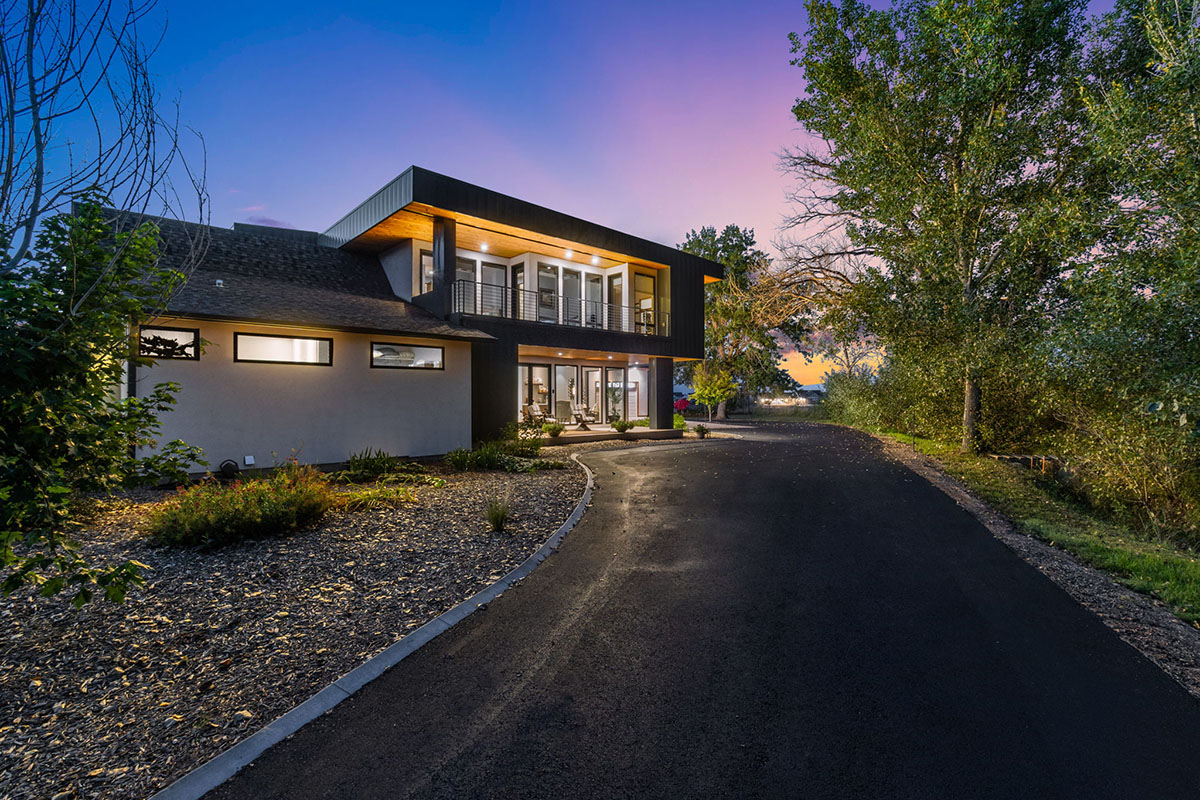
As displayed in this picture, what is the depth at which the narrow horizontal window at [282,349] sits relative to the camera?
33.3 feet

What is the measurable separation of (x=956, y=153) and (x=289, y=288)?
18746 mm

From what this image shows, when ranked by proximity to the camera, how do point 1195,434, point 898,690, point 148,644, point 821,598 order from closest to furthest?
point 898,690 → point 148,644 → point 821,598 → point 1195,434

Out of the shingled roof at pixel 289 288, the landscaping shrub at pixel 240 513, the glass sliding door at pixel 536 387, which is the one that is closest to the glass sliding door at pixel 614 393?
the glass sliding door at pixel 536 387

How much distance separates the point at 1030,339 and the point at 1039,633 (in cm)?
1002

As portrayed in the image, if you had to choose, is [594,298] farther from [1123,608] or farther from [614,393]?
[1123,608]

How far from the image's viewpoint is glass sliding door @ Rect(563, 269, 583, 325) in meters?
18.9

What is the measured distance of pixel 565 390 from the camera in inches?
825

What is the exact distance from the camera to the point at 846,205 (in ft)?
52.1

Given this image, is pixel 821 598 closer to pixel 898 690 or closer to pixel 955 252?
pixel 898 690

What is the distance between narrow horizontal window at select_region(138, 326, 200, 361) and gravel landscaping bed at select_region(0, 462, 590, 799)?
164 inches

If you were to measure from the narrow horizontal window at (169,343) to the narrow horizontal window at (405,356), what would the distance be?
3376 mm

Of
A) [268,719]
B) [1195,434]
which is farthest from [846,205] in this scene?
[268,719]

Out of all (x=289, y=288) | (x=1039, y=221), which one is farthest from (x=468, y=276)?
(x=1039, y=221)

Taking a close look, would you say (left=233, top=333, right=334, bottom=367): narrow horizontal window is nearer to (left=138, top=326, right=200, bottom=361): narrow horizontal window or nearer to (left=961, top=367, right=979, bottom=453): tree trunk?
(left=138, top=326, right=200, bottom=361): narrow horizontal window
